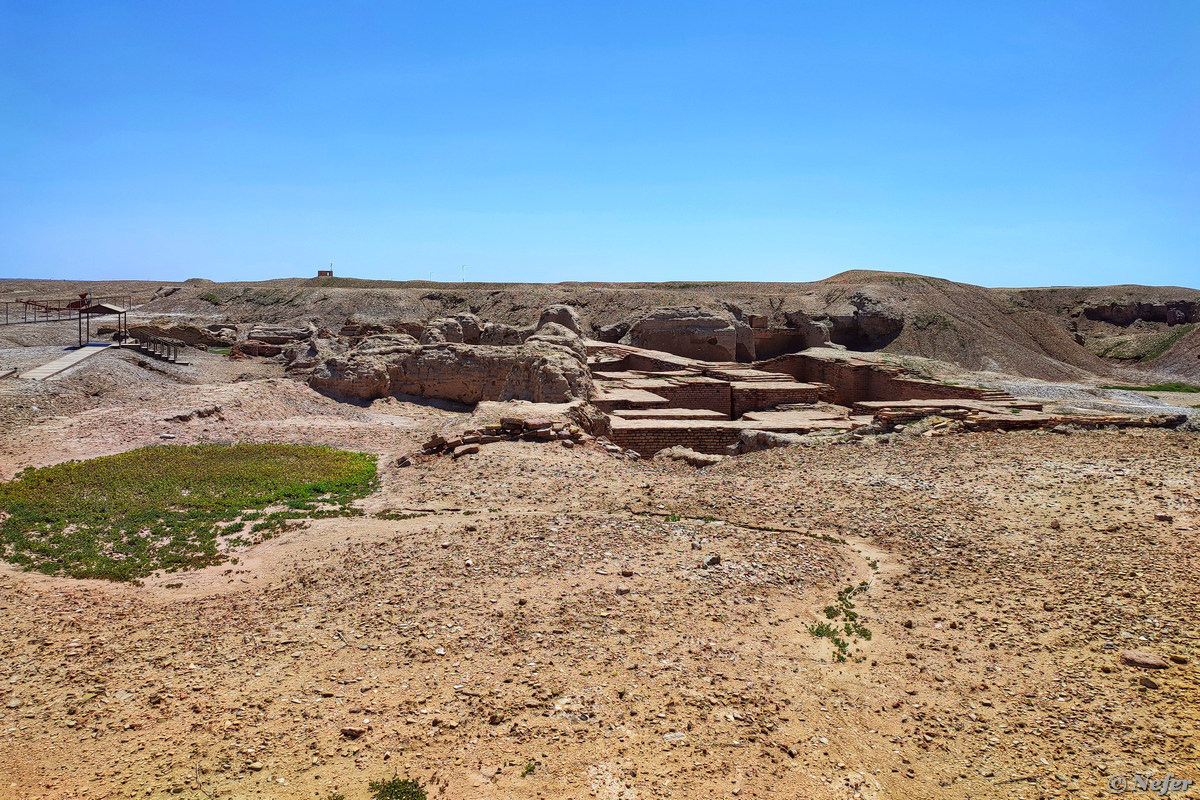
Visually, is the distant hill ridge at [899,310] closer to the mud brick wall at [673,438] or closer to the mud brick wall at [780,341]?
the mud brick wall at [780,341]

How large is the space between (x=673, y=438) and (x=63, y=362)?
14.4 m

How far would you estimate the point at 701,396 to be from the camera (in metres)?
14.7

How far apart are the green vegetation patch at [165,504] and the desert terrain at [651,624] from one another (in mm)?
315

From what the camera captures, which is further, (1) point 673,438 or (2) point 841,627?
(1) point 673,438

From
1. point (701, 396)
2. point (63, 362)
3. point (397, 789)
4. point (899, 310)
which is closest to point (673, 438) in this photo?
point (701, 396)

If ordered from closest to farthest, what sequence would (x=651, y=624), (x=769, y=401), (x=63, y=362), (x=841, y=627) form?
(x=651, y=624) → (x=841, y=627) → (x=769, y=401) → (x=63, y=362)

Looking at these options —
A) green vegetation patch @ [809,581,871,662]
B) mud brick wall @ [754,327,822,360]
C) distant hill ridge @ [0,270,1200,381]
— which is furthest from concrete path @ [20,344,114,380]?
mud brick wall @ [754,327,822,360]

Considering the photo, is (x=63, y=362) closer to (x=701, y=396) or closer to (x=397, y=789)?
(x=701, y=396)

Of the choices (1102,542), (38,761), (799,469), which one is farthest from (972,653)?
(38,761)

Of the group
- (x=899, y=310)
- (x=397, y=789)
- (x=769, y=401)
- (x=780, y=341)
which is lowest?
(x=397, y=789)

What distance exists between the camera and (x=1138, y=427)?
1083 cm

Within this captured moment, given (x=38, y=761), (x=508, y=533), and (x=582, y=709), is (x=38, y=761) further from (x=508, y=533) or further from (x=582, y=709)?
(x=508, y=533)

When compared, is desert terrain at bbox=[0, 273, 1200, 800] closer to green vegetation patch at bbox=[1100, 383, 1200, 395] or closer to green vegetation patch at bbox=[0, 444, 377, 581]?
green vegetation patch at bbox=[0, 444, 377, 581]

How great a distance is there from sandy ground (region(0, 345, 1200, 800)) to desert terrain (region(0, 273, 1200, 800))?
0.07 feet
